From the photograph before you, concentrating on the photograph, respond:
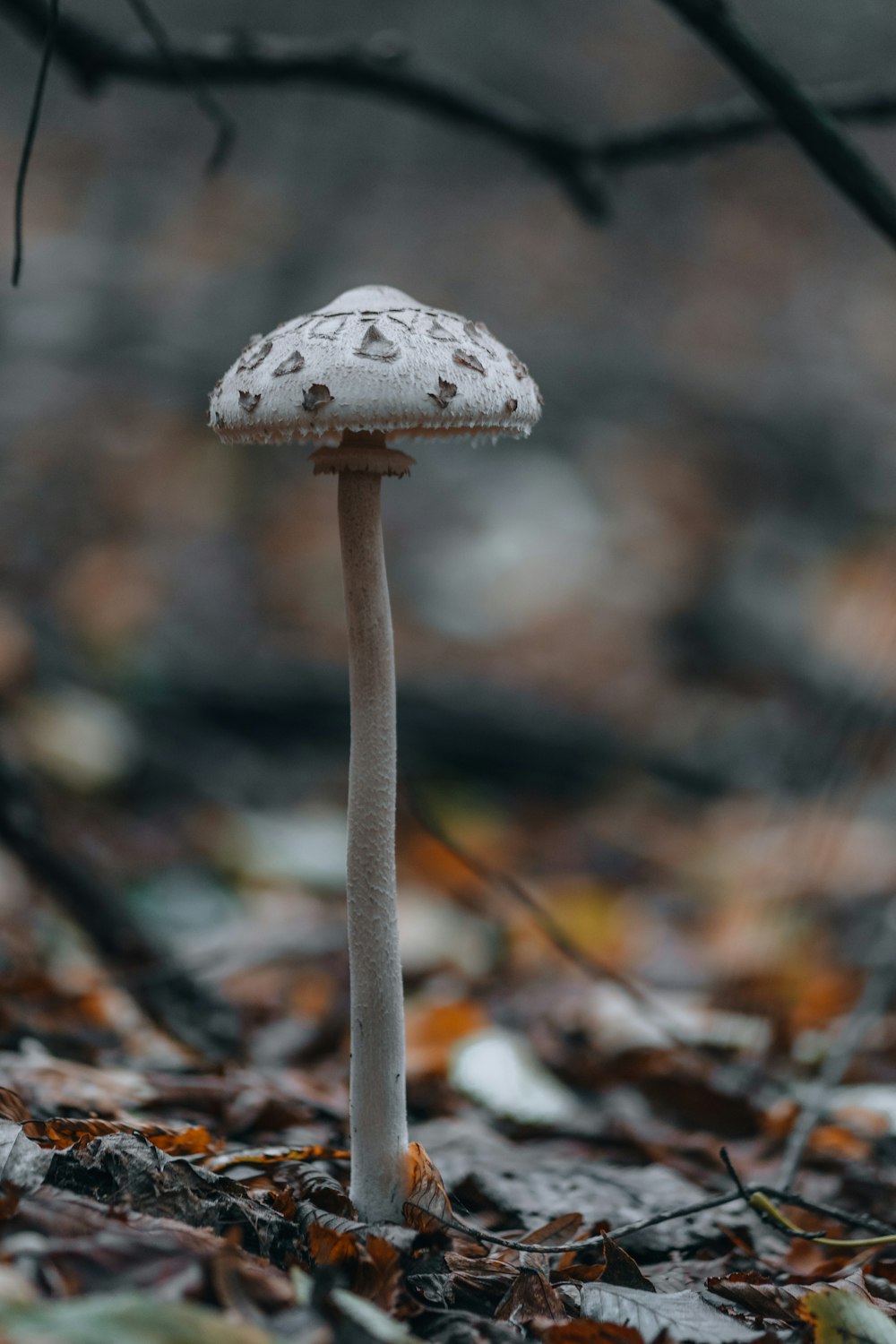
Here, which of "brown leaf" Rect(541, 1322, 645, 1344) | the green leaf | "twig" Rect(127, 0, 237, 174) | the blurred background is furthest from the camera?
the blurred background

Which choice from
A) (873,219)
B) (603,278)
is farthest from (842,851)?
(603,278)

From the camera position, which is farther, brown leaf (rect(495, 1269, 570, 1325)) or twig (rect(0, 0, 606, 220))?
twig (rect(0, 0, 606, 220))

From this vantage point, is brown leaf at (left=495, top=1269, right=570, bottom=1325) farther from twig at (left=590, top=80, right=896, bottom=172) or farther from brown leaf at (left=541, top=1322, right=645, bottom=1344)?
twig at (left=590, top=80, right=896, bottom=172)

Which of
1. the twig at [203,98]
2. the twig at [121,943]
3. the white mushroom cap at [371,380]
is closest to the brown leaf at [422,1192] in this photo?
the twig at [121,943]

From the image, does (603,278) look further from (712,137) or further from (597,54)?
(712,137)

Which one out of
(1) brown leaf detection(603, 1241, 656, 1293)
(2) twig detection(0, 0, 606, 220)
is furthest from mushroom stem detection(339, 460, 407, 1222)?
(2) twig detection(0, 0, 606, 220)

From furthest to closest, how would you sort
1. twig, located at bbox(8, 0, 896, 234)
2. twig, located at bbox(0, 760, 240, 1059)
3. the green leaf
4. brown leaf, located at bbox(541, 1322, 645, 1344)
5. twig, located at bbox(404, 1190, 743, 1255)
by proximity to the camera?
twig, located at bbox(0, 760, 240, 1059)
twig, located at bbox(8, 0, 896, 234)
twig, located at bbox(404, 1190, 743, 1255)
brown leaf, located at bbox(541, 1322, 645, 1344)
the green leaf

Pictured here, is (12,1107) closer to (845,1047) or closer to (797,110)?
(845,1047)
